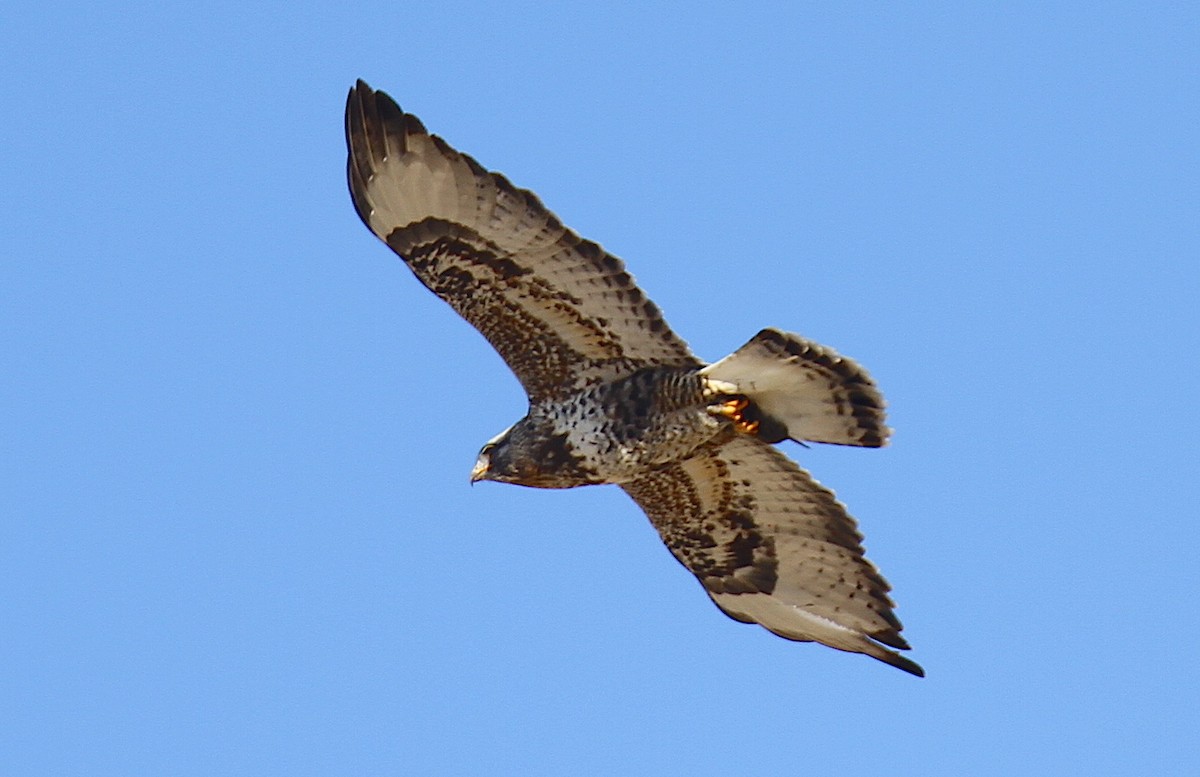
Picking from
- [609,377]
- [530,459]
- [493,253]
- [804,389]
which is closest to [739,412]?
[804,389]

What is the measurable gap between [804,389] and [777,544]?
1305mm

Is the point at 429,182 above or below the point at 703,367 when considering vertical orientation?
above

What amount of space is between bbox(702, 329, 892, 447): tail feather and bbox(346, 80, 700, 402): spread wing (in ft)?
1.09

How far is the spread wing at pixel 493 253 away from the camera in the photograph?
9898 mm

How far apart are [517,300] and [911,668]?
294 cm

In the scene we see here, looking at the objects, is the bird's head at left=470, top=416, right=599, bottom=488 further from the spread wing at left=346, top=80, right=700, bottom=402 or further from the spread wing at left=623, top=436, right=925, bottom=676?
the spread wing at left=623, top=436, right=925, bottom=676

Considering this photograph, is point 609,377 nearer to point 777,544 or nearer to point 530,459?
point 530,459

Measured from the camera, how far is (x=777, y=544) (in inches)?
441

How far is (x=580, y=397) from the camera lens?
410 inches

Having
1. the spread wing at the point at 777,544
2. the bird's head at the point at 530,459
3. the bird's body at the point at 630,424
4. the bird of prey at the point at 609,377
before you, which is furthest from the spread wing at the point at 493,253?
the spread wing at the point at 777,544

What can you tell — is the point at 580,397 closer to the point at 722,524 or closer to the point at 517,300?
the point at 517,300

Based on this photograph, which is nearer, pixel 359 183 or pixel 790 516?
pixel 359 183

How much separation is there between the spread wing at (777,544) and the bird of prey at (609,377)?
11 mm

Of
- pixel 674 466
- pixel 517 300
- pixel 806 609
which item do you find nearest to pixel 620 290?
pixel 517 300
